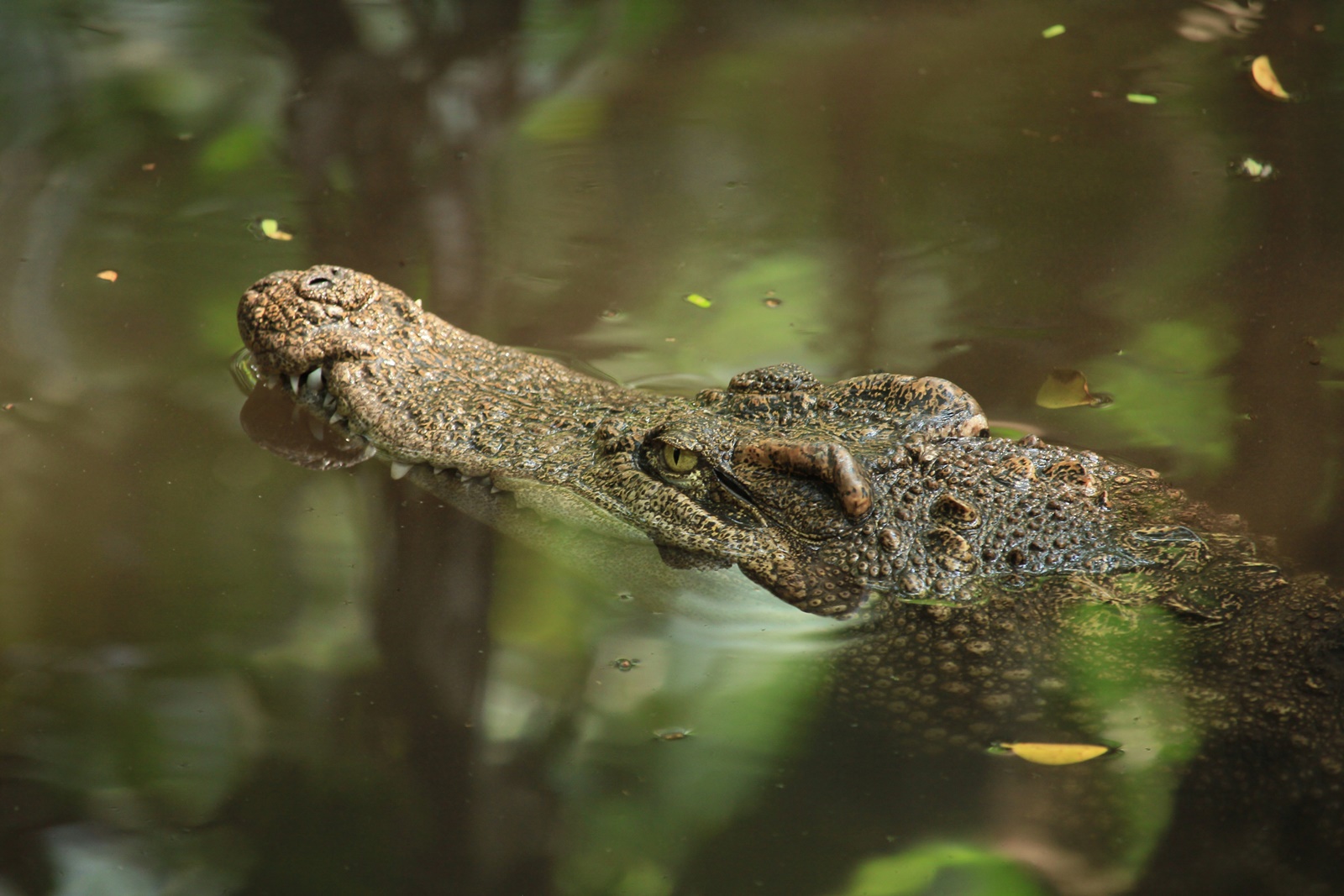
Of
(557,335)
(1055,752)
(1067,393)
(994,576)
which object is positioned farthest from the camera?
(557,335)

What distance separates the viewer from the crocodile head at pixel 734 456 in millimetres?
3096

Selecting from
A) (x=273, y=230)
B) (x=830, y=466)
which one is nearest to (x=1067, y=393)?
(x=830, y=466)

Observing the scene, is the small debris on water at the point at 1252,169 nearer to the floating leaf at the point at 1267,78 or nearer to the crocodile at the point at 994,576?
the floating leaf at the point at 1267,78

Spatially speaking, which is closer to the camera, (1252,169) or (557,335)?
(557,335)

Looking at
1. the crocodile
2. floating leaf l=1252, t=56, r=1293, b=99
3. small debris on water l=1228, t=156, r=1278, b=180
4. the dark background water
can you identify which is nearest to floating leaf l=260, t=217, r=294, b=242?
the dark background water

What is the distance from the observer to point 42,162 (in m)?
5.74

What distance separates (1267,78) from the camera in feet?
20.2

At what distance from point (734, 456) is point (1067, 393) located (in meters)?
1.68

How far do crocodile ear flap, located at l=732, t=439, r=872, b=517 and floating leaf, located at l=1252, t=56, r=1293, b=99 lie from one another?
4408mm

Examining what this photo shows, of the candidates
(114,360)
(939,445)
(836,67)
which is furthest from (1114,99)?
(114,360)

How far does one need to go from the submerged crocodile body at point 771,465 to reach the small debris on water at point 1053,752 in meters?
0.40

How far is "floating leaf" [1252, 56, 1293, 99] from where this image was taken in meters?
6.05

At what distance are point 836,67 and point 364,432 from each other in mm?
3985

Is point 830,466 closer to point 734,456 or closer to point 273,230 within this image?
point 734,456
